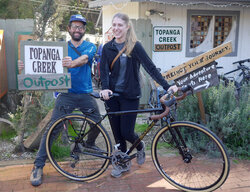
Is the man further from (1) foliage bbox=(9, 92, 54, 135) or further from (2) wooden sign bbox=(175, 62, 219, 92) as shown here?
(2) wooden sign bbox=(175, 62, 219, 92)

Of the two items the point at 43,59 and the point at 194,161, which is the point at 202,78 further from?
the point at 43,59

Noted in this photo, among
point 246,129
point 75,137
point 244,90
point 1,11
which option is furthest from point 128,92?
point 1,11

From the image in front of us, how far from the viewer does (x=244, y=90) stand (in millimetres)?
5000

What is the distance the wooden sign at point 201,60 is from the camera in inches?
170

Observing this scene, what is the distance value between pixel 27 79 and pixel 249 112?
10.7ft

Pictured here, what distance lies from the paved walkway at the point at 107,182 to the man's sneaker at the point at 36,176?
59 mm

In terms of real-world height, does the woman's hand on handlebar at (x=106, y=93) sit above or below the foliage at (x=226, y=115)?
above

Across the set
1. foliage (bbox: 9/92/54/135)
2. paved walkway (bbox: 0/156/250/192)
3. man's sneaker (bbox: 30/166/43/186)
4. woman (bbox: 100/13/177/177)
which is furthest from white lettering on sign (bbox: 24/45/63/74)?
paved walkway (bbox: 0/156/250/192)

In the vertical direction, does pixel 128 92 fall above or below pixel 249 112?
above

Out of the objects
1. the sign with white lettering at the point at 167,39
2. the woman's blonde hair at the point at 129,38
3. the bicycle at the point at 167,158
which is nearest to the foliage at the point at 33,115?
the bicycle at the point at 167,158

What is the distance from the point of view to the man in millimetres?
3551

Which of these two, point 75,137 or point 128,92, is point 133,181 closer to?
point 75,137

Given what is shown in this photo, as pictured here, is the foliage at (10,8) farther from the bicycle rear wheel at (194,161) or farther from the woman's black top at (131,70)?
the bicycle rear wheel at (194,161)

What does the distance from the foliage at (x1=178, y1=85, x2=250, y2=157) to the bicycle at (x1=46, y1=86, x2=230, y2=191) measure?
0.50 m
